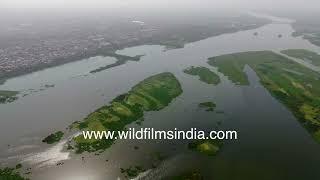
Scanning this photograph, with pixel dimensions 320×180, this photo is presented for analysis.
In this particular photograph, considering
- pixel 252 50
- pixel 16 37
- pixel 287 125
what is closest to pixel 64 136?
pixel 287 125

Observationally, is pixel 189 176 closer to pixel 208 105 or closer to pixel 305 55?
pixel 208 105

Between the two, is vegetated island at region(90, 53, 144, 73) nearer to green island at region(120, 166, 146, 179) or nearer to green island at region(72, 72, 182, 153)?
green island at region(72, 72, 182, 153)

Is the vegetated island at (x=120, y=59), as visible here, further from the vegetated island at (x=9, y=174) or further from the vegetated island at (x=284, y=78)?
the vegetated island at (x=9, y=174)

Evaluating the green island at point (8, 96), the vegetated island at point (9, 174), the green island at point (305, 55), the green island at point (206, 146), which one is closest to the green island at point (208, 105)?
the green island at point (206, 146)

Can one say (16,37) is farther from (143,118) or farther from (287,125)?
(287,125)

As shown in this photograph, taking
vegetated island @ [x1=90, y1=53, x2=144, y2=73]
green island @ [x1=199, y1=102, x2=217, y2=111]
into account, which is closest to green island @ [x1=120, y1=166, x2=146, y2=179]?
green island @ [x1=199, y1=102, x2=217, y2=111]

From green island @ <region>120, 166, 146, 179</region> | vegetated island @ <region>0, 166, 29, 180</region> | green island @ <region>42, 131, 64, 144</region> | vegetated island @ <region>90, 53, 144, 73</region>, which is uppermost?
vegetated island @ <region>90, 53, 144, 73</region>

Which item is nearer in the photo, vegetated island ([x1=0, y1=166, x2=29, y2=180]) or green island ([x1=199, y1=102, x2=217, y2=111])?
vegetated island ([x1=0, y1=166, x2=29, y2=180])

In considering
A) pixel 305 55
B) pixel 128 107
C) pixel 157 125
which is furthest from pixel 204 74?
pixel 305 55
